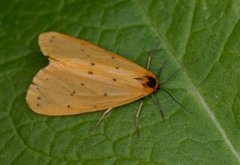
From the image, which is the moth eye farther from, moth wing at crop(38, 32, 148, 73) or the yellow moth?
moth wing at crop(38, 32, 148, 73)

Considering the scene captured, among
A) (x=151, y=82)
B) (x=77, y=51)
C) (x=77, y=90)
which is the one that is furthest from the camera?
(x=77, y=51)

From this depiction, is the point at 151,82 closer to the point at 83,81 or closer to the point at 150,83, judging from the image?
the point at 150,83

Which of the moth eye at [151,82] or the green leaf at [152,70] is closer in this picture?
the green leaf at [152,70]

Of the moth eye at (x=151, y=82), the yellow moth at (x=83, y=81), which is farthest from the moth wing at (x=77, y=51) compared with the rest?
the moth eye at (x=151, y=82)

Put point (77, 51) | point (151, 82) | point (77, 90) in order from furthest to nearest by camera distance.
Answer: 1. point (77, 51)
2. point (77, 90)
3. point (151, 82)

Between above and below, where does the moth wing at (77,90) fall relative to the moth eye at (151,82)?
below

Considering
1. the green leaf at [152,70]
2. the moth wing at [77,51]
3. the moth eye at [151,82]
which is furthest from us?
the moth wing at [77,51]

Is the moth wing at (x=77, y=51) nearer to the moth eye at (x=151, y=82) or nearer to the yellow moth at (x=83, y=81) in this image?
the yellow moth at (x=83, y=81)

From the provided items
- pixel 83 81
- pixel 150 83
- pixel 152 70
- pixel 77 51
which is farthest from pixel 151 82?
pixel 77 51
